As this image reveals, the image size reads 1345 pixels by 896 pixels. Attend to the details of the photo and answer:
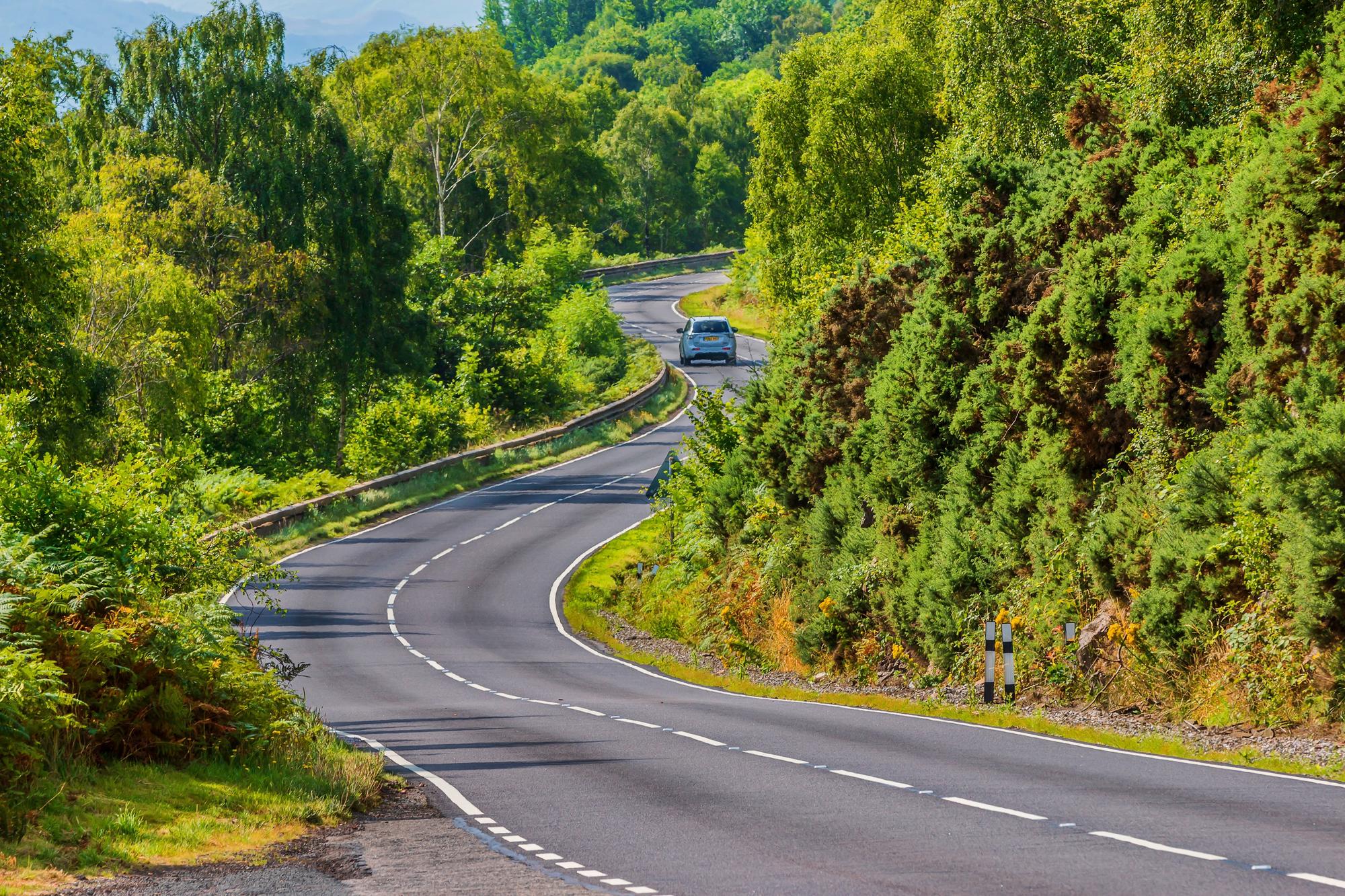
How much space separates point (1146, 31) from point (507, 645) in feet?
49.4

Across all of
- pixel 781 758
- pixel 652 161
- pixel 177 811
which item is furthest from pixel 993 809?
pixel 652 161

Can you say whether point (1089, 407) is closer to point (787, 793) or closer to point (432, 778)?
point (787, 793)

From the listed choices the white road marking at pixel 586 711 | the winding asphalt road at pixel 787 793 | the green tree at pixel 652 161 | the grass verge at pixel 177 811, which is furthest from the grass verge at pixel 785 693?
the green tree at pixel 652 161

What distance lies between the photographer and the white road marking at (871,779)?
442 inches

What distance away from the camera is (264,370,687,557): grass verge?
38281 millimetres

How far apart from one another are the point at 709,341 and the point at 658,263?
1607 inches

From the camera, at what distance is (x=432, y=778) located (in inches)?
495

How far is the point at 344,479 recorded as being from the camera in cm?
4372

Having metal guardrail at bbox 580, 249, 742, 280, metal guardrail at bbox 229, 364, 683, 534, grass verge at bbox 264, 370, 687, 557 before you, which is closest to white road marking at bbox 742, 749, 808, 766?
metal guardrail at bbox 229, 364, 683, 534

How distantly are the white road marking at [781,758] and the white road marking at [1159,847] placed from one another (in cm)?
396

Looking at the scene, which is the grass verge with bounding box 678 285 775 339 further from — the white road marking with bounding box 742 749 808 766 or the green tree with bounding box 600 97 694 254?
the white road marking with bounding box 742 749 808 766

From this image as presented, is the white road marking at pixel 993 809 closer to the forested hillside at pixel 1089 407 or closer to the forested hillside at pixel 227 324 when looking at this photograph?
the forested hillside at pixel 1089 407

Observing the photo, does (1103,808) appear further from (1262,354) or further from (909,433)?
(909,433)

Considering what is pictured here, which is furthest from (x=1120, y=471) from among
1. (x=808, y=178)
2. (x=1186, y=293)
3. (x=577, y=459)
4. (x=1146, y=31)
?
(x=577, y=459)
